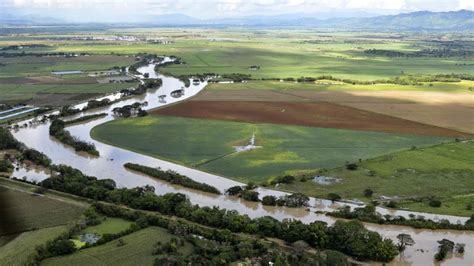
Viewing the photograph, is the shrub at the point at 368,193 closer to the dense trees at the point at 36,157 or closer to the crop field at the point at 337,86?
the dense trees at the point at 36,157

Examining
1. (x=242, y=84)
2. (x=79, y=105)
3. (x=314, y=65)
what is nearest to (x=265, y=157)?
(x=79, y=105)

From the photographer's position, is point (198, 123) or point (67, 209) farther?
point (198, 123)

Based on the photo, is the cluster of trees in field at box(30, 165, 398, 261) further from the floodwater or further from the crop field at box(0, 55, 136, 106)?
the crop field at box(0, 55, 136, 106)

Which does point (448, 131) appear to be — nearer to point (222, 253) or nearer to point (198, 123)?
point (198, 123)

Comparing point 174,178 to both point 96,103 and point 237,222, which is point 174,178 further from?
point 96,103

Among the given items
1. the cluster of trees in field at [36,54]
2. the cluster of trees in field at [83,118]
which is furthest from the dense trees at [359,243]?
the cluster of trees in field at [36,54]

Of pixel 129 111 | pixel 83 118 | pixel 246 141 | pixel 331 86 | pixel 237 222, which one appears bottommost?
pixel 237 222

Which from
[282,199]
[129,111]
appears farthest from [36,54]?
[282,199]
